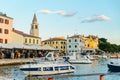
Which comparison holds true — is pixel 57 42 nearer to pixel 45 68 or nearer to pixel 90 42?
pixel 90 42

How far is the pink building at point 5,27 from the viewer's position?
73875mm

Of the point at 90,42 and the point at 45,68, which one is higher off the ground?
the point at 90,42

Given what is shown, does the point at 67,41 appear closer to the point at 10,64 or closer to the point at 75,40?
the point at 75,40

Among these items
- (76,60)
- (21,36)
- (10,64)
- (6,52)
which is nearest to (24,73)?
(10,64)

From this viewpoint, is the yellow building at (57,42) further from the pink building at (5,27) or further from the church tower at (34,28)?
the pink building at (5,27)

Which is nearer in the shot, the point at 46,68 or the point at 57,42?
the point at 46,68

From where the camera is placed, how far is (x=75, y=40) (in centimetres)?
14300

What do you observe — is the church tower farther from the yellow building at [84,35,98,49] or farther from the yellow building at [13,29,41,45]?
the yellow building at [13,29,41,45]

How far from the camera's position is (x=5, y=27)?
75.5 m

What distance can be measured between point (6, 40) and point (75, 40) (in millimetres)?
69345

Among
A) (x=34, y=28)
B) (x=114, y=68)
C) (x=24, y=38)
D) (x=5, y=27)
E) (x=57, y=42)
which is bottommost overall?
(x=114, y=68)

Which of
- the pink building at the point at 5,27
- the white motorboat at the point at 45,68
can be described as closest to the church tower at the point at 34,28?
the pink building at the point at 5,27

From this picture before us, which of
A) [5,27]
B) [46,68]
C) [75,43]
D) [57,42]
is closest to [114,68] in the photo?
[46,68]

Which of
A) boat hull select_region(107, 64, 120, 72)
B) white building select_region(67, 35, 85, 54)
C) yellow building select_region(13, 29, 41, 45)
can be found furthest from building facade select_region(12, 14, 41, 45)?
white building select_region(67, 35, 85, 54)
